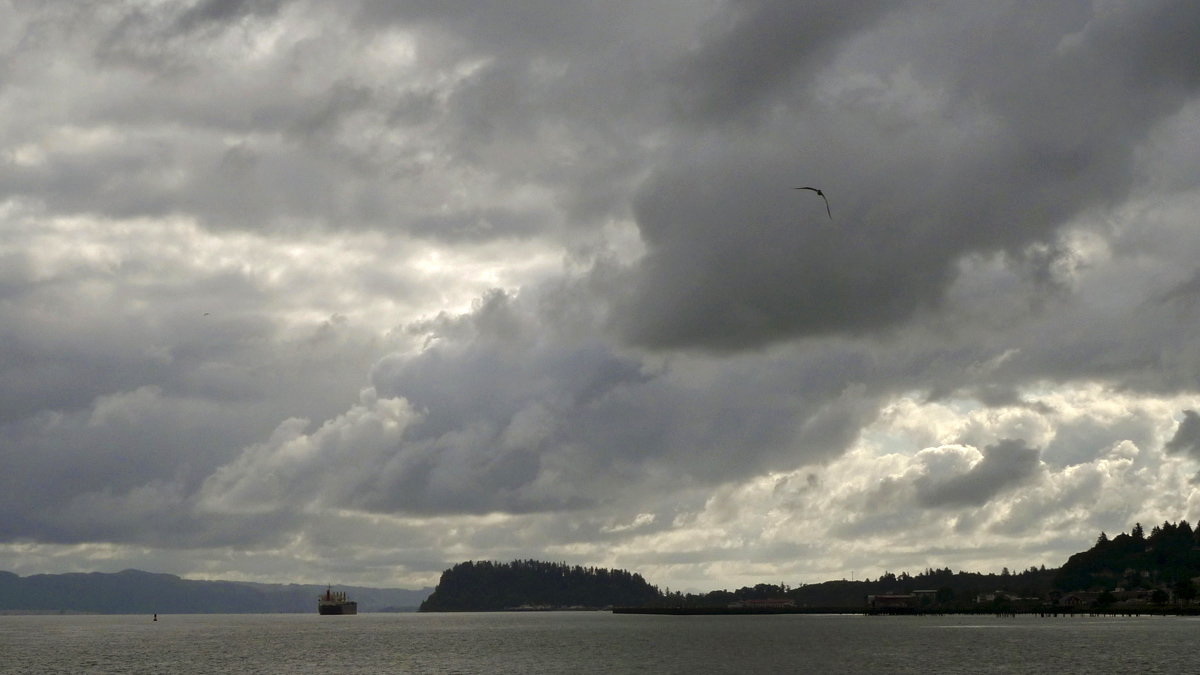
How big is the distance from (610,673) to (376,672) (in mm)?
31248

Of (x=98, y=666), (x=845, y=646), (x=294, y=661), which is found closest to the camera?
(x=98, y=666)

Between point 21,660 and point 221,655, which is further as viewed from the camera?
point 221,655

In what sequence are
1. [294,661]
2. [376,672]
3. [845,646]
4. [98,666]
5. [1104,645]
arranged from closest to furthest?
[376,672]
[98,666]
[294,661]
[1104,645]
[845,646]

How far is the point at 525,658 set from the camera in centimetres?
17350

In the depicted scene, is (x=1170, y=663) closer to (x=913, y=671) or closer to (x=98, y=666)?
(x=913, y=671)

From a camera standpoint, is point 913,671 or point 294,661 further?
point 294,661

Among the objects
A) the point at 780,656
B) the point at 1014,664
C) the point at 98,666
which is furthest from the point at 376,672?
the point at 1014,664

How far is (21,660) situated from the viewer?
174 m

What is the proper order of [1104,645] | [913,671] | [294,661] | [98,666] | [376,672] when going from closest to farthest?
[913,671]
[376,672]
[98,666]
[294,661]
[1104,645]

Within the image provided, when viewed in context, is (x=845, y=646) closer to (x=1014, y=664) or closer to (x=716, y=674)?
(x=1014, y=664)

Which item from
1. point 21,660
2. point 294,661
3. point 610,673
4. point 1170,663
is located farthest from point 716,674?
point 21,660

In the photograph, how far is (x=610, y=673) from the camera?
140m

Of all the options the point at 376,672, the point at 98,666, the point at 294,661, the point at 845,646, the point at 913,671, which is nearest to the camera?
the point at 913,671

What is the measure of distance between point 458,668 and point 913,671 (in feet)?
198
